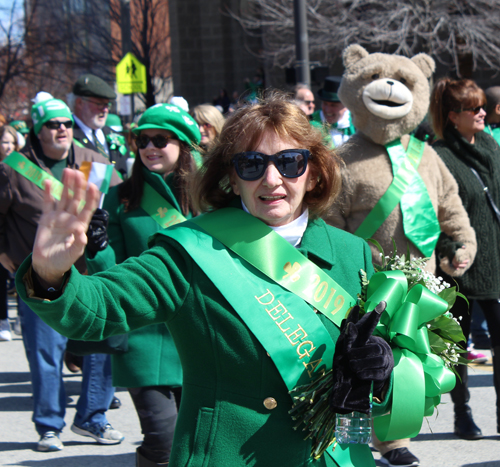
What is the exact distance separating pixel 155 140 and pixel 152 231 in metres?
0.56

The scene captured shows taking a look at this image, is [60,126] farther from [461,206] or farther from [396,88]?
[461,206]

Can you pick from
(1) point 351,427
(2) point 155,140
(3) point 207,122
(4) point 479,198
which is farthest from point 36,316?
(1) point 351,427

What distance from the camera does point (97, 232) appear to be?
342 cm

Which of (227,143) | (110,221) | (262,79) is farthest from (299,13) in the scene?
(262,79)

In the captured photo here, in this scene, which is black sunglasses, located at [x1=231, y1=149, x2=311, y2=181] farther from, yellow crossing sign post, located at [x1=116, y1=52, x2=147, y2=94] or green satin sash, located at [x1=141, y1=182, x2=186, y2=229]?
yellow crossing sign post, located at [x1=116, y1=52, x2=147, y2=94]

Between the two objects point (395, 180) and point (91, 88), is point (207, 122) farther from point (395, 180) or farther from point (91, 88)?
point (395, 180)

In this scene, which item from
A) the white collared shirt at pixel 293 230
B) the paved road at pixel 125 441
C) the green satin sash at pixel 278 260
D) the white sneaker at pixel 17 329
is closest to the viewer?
the green satin sash at pixel 278 260

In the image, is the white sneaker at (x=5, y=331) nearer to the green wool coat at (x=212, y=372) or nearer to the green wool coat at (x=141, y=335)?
the green wool coat at (x=141, y=335)

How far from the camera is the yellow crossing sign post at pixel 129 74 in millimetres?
15117

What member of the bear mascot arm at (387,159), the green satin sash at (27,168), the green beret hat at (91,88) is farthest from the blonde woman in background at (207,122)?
the bear mascot arm at (387,159)

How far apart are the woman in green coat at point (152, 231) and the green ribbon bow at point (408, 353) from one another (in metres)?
1.54

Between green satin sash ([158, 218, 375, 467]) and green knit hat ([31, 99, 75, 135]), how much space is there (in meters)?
3.25

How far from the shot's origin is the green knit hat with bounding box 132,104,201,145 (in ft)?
14.3

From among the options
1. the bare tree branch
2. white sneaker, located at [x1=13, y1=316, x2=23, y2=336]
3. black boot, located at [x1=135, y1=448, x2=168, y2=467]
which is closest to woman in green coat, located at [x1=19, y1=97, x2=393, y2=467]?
black boot, located at [x1=135, y1=448, x2=168, y2=467]
